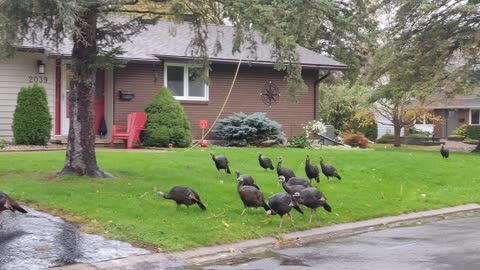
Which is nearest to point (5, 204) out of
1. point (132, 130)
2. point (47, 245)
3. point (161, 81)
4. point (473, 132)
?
point (47, 245)

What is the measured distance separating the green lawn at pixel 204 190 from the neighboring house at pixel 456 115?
2997 centimetres

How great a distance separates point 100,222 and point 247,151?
979 centimetres

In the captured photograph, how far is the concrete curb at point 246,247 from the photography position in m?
7.85

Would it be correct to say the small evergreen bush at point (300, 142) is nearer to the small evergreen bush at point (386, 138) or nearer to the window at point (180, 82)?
the window at point (180, 82)

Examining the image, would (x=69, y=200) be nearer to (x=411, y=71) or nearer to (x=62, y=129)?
(x=62, y=129)

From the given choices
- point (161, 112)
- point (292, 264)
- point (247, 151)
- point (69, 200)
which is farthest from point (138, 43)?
point (292, 264)

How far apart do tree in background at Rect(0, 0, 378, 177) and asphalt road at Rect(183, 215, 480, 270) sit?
3.47m

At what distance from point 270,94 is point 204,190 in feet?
41.6

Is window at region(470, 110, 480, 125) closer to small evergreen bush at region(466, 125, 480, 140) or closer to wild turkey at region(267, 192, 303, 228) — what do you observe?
small evergreen bush at region(466, 125, 480, 140)

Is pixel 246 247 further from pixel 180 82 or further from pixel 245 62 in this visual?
pixel 245 62

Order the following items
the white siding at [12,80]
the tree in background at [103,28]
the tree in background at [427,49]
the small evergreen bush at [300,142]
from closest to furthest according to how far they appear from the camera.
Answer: the tree in background at [103,28], the white siding at [12,80], the small evergreen bush at [300,142], the tree in background at [427,49]

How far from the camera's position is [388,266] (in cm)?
777

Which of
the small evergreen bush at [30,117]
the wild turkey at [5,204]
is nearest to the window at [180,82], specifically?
the small evergreen bush at [30,117]

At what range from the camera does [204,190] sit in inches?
472
